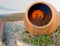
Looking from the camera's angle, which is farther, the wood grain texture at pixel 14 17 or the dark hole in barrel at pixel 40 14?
the wood grain texture at pixel 14 17

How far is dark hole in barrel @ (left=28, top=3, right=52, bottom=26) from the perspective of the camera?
118 cm

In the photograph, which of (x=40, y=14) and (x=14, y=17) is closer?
(x=40, y=14)

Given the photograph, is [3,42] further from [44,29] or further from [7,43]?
[44,29]

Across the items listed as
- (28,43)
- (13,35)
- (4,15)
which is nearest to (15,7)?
(4,15)

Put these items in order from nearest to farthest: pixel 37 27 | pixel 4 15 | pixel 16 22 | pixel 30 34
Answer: pixel 37 27
pixel 30 34
pixel 16 22
pixel 4 15

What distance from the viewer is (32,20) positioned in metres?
1.19

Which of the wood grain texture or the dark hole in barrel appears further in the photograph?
the wood grain texture

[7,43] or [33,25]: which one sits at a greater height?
[33,25]

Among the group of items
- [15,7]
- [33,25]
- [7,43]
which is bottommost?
[7,43]

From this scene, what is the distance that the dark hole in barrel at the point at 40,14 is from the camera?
1.18 meters

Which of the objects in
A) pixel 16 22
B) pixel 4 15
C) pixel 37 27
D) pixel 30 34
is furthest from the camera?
pixel 4 15

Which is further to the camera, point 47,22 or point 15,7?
point 15,7

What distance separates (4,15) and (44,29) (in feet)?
1.47

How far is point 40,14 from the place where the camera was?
3.99ft
